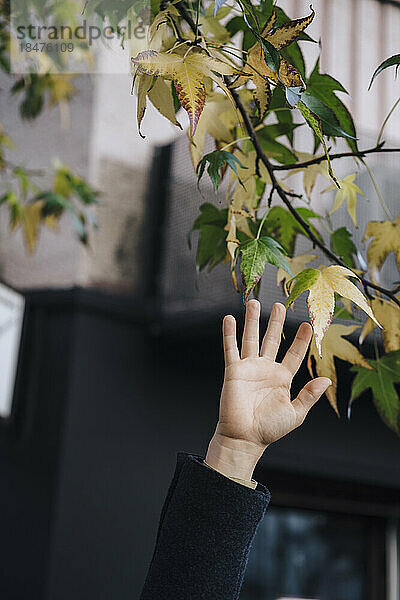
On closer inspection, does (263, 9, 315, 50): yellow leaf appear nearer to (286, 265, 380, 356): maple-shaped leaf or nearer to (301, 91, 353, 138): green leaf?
(301, 91, 353, 138): green leaf

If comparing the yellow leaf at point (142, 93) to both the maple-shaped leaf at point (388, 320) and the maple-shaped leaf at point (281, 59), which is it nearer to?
the maple-shaped leaf at point (281, 59)

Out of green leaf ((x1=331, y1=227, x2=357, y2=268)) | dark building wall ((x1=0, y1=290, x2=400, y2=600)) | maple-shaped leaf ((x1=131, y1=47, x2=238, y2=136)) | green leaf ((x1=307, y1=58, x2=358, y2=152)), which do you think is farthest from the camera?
dark building wall ((x1=0, y1=290, x2=400, y2=600))

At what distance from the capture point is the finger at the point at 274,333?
21.7 inches

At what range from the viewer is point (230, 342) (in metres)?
0.54

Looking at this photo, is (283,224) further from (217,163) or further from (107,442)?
(107,442)

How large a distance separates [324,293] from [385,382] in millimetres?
183

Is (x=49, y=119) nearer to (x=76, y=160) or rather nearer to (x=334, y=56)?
(x=76, y=160)

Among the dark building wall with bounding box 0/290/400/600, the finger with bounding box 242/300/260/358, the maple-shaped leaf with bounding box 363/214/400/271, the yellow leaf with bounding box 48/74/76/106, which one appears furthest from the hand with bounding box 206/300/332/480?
the dark building wall with bounding box 0/290/400/600

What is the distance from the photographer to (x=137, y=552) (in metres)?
2.08

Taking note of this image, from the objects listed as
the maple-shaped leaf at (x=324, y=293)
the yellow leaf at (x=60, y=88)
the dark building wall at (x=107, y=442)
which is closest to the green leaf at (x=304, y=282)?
the maple-shaped leaf at (x=324, y=293)

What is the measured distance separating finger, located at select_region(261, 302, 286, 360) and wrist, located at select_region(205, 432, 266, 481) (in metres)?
0.07

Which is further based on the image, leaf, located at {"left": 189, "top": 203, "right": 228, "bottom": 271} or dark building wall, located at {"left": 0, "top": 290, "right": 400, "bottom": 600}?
dark building wall, located at {"left": 0, "top": 290, "right": 400, "bottom": 600}

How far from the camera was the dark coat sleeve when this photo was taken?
1.61 ft

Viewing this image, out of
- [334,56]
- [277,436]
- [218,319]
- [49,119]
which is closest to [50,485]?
[218,319]
